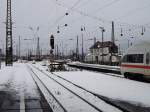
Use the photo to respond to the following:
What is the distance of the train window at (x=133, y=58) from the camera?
22.8 metres

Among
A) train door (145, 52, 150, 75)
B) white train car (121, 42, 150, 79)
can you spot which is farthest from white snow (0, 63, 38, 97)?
train door (145, 52, 150, 75)

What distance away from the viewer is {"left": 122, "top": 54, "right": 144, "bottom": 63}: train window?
74.8 feet

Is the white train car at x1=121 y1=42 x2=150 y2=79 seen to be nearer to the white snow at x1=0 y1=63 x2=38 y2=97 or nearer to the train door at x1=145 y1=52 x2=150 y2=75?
the train door at x1=145 y1=52 x2=150 y2=75

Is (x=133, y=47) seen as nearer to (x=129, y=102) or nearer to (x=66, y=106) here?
(x=129, y=102)

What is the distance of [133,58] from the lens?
24031 mm

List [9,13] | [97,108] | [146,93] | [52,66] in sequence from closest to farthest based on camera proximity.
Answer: [97,108] → [146,93] → [52,66] → [9,13]

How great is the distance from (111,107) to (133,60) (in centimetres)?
1258

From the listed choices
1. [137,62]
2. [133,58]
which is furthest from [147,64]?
[133,58]

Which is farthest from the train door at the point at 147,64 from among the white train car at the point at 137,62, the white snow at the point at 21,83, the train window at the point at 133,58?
the white snow at the point at 21,83

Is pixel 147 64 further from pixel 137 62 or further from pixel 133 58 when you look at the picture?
pixel 133 58

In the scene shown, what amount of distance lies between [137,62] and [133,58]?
3.04 feet

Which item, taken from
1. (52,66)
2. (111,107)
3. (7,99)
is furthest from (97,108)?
(52,66)

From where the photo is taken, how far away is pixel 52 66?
41781 millimetres

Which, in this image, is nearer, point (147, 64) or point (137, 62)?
point (147, 64)
